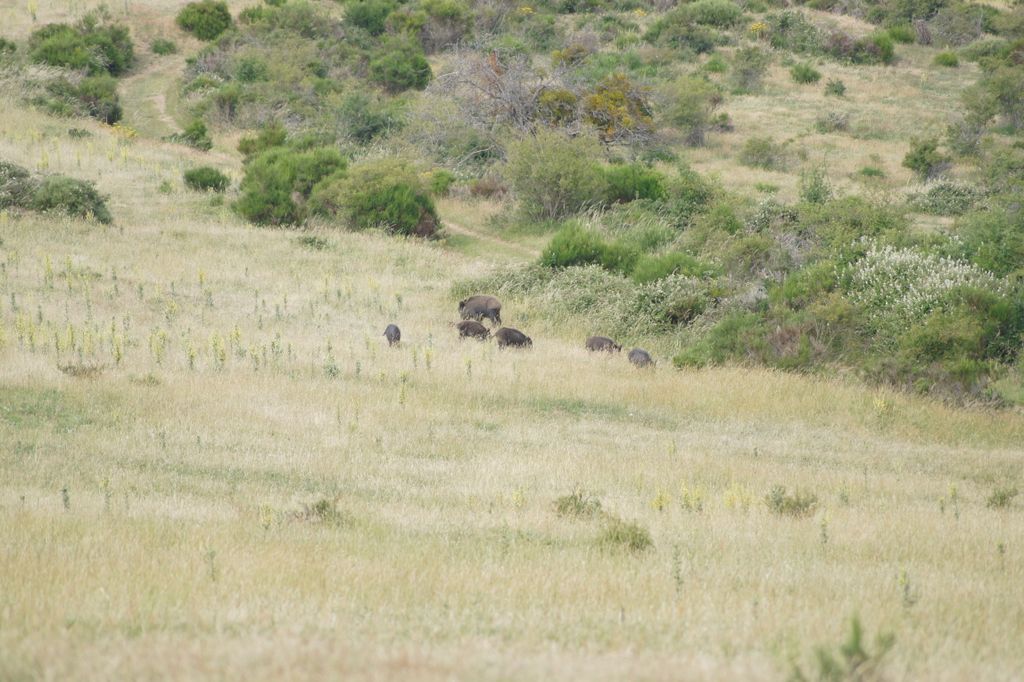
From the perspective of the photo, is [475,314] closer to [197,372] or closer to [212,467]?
[197,372]

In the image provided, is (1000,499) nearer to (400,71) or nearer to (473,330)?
(473,330)

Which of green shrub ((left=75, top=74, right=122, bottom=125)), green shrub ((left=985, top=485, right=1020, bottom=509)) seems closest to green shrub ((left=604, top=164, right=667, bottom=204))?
green shrub ((left=985, top=485, right=1020, bottom=509))

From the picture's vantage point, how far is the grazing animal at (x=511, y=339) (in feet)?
57.5

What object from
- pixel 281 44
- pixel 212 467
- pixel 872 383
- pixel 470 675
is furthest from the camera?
pixel 281 44

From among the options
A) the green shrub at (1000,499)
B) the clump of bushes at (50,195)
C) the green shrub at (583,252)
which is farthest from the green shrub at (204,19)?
the green shrub at (1000,499)

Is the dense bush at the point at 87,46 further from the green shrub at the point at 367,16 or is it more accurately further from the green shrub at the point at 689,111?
the green shrub at the point at 689,111

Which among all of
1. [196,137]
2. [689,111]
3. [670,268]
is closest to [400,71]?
[196,137]

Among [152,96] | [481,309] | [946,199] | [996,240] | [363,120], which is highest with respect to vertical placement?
[996,240]

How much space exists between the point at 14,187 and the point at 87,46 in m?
22.3

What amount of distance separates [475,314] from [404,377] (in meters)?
5.08

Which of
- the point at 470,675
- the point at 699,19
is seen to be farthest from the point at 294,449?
the point at 699,19

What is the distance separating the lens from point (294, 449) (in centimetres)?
1103

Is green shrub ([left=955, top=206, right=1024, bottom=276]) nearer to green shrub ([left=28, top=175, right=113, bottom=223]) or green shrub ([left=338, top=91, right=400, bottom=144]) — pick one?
green shrub ([left=28, top=175, right=113, bottom=223])

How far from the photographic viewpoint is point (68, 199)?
25844 mm
